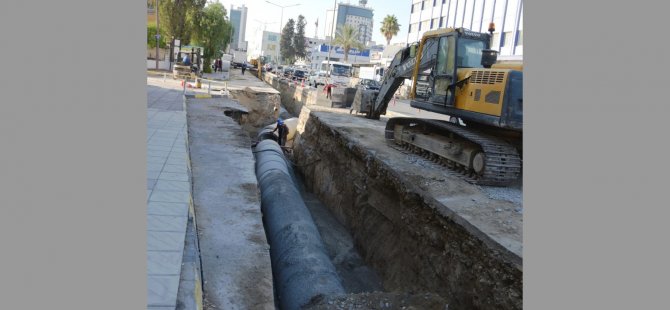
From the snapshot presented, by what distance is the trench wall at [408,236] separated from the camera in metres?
6.54

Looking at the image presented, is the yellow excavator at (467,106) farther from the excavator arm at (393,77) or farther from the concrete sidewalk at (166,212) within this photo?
the concrete sidewalk at (166,212)

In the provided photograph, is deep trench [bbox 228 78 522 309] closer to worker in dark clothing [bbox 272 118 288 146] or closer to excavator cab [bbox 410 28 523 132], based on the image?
excavator cab [bbox 410 28 523 132]

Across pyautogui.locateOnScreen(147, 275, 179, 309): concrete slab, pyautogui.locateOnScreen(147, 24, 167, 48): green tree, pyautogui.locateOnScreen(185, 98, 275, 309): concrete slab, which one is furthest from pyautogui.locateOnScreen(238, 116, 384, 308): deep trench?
pyautogui.locateOnScreen(147, 24, 167, 48): green tree

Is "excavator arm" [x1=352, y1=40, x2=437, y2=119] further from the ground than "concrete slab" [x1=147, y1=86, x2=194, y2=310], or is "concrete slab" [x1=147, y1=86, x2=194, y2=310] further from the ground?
"excavator arm" [x1=352, y1=40, x2=437, y2=119]

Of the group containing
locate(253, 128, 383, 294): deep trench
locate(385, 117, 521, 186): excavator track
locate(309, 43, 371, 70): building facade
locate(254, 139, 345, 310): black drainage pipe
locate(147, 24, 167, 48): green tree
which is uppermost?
locate(309, 43, 371, 70): building facade

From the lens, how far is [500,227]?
702 cm

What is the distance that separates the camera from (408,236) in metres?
8.95

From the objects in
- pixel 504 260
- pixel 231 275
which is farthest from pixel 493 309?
pixel 231 275

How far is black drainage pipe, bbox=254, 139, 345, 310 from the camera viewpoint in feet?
23.8

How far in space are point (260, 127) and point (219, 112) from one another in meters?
5.88

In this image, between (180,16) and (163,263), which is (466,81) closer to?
(163,263)

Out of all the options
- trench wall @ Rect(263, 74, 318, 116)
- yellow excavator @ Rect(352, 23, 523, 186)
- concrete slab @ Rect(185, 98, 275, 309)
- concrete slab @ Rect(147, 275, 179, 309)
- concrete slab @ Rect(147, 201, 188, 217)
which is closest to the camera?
concrete slab @ Rect(147, 275, 179, 309)

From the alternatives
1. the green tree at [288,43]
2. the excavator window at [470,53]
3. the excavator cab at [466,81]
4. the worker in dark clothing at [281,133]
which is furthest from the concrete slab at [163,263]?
the green tree at [288,43]

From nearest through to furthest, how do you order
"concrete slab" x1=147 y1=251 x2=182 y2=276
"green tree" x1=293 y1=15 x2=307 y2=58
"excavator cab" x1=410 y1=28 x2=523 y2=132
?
"concrete slab" x1=147 y1=251 x2=182 y2=276 < "excavator cab" x1=410 y1=28 x2=523 y2=132 < "green tree" x1=293 y1=15 x2=307 y2=58
